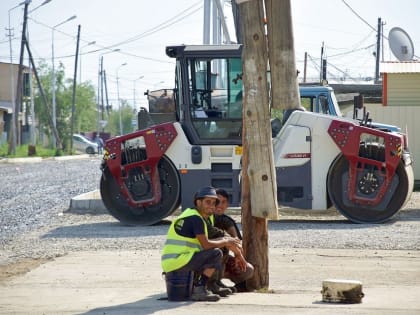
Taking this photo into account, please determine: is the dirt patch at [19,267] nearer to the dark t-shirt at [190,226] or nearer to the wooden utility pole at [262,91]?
the dark t-shirt at [190,226]

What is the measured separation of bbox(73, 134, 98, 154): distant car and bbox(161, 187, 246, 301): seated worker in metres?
82.1

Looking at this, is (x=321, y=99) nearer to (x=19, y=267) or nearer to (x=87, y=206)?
(x=87, y=206)

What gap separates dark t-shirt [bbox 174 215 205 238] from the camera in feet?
38.4

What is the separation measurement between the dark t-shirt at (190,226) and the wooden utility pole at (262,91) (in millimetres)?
1164

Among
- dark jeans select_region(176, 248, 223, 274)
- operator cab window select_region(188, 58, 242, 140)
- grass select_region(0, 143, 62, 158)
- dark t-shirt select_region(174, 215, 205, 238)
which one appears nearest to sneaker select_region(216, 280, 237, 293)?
dark jeans select_region(176, 248, 223, 274)

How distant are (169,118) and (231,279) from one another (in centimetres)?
976

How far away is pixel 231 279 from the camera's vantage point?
41.3 feet

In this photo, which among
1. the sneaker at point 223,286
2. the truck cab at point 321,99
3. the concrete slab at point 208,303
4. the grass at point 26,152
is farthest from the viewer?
the grass at point 26,152

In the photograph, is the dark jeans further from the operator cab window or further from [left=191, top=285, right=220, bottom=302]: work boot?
the operator cab window

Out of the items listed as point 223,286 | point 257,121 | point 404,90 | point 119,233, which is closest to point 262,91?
point 257,121

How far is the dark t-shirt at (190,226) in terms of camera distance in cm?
1172

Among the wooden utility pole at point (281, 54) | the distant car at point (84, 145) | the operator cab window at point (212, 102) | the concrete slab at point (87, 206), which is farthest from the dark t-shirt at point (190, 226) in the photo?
the distant car at point (84, 145)

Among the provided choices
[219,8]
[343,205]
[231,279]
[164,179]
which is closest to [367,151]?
[343,205]

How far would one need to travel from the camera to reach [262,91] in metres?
12.7
